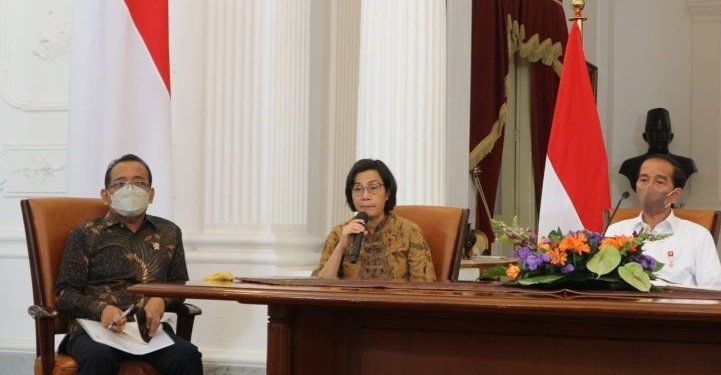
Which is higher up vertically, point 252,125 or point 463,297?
point 252,125

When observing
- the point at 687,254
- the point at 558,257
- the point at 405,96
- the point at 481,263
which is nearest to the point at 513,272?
the point at 558,257

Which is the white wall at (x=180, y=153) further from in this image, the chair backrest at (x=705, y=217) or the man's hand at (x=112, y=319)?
the chair backrest at (x=705, y=217)

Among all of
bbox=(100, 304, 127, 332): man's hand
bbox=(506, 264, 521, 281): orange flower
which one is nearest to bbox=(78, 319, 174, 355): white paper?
bbox=(100, 304, 127, 332): man's hand

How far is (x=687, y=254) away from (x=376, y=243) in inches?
45.8

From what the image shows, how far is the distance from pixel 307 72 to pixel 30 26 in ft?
4.92

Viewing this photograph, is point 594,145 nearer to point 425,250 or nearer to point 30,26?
point 425,250

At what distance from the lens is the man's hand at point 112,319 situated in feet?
12.2

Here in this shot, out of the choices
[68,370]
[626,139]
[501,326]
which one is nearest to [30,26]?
[68,370]

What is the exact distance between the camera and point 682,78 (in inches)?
429

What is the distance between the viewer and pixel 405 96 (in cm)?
496

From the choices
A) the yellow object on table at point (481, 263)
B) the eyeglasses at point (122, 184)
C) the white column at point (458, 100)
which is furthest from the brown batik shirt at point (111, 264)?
the white column at point (458, 100)

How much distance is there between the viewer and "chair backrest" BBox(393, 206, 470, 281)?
13.5 ft

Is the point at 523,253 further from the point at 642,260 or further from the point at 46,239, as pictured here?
the point at 46,239

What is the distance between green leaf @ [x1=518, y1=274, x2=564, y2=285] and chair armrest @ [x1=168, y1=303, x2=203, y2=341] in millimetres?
1447
